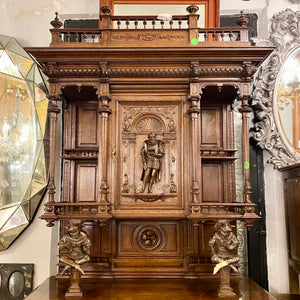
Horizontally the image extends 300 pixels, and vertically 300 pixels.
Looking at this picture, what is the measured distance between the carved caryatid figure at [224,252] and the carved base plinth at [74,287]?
115 cm

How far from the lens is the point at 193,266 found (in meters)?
3.24

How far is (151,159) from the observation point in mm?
3111

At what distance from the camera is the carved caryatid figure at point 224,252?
9.08 ft

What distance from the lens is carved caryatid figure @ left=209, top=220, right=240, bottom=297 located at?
109 inches

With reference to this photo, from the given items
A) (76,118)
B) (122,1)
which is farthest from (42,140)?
(122,1)

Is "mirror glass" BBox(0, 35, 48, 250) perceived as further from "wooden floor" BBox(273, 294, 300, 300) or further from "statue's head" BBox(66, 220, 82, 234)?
"wooden floor" BBox(273, 294, 300, 300)

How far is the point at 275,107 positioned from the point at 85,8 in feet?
7.83

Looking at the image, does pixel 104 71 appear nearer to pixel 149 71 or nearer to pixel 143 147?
pixel 149 71

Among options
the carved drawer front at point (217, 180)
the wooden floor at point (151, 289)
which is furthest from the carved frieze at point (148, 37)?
the wooden floor at point (151, 289)

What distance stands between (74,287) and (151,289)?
2.17ft

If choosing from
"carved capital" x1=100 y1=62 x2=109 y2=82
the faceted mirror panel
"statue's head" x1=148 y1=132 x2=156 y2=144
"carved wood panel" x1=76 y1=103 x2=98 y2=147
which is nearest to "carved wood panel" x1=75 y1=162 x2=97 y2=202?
"carved wood panel" x1=76 y1=103 x2=98 y2=147

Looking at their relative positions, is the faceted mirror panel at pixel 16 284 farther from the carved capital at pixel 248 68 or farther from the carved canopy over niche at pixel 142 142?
the carved capital at pixel 248 68

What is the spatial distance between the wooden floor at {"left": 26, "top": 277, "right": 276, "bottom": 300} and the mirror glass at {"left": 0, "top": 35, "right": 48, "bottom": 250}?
840 millimetres

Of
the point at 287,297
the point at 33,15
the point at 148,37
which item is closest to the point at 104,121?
the point at 148,37
